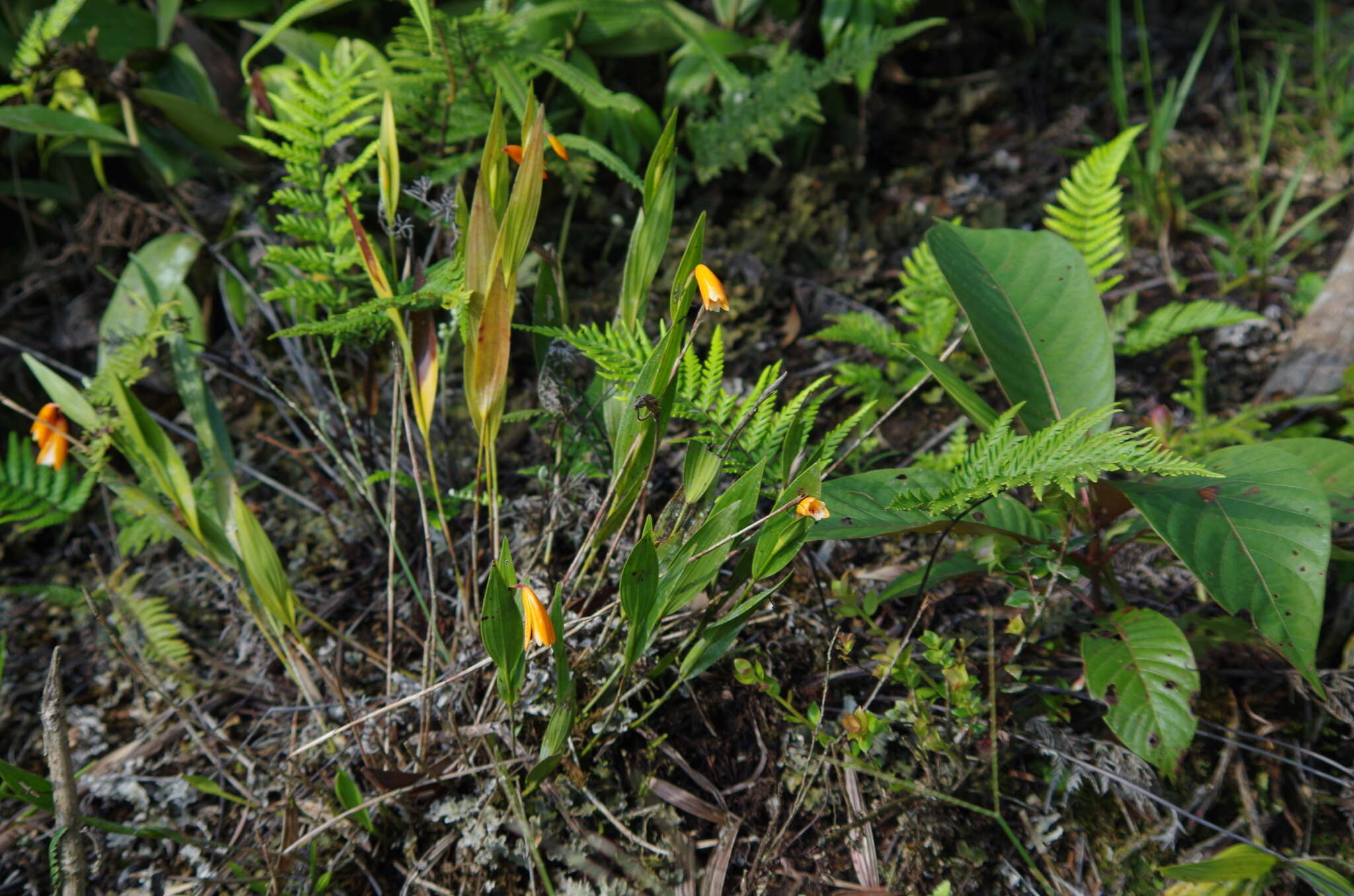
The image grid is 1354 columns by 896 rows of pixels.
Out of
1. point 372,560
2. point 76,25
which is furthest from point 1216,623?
point 76,25

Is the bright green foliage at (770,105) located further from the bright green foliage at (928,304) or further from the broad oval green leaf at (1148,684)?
the broad oval green leaf at (1148,684)

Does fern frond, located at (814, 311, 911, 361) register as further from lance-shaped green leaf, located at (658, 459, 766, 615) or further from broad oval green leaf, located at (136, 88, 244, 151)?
broad oval green leaf, located at (136, 88, 244, 151)

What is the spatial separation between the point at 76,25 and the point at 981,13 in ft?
8.48

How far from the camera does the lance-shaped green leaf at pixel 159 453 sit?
120cm

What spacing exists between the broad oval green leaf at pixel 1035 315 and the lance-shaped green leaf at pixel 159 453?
4.10ft

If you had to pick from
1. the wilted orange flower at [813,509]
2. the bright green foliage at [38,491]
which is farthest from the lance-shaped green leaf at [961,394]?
the bright green foliage at [38,491]

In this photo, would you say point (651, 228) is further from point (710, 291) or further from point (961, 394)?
point (961, 394)

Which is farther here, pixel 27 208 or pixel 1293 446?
pixel 27 208

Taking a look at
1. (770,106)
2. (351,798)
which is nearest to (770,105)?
(770,106)

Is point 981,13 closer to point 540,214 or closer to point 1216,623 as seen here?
point 540,214

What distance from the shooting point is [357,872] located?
3.94ft

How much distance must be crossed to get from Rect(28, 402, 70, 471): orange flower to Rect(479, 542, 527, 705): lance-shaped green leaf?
738 millimetres

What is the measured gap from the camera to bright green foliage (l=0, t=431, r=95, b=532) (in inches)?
59.6

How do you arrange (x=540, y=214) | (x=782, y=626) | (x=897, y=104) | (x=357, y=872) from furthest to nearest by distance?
1. (x=897, y=104)
2. (x=540, y=214)
3. (x=782, y=626)
4. (x=357, y=872)
